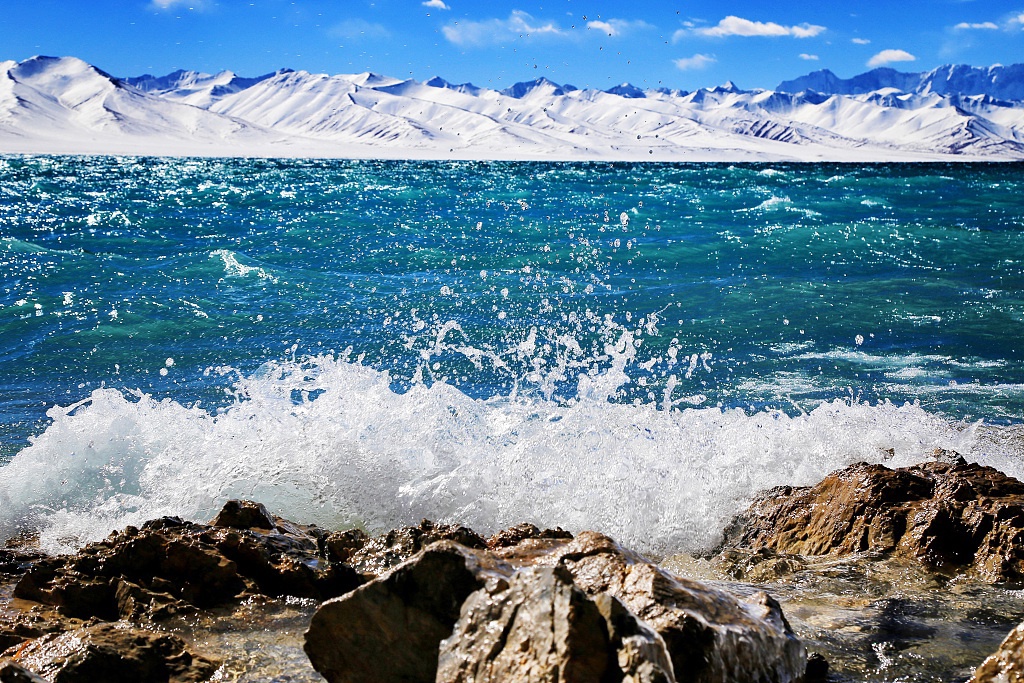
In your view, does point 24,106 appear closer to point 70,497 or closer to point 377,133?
point 377,133

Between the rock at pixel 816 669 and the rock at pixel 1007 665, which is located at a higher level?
the rock at pixel 1007 665

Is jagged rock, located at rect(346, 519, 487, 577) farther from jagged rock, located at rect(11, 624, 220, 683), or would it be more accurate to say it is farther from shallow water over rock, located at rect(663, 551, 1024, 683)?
shallow water over rock, located at rect(663, 551, 1024, 683)

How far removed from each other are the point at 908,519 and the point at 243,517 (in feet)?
8.98

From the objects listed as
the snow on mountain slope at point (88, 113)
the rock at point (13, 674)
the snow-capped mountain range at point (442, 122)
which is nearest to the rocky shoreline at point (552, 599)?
the rock at point (13, 674)

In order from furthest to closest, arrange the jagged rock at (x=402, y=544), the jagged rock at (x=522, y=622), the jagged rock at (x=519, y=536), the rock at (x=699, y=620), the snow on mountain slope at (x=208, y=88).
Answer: the snow on mountain slope at (x=208, y=88) → the jagged rock at (x=519, y=536) → the jagged rock at (x=402, y=544) → the rock at (x=699, y=620) → the jagged rock at (x=522, y=622)

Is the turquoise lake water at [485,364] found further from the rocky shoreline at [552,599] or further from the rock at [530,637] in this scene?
the rock at [530,637]

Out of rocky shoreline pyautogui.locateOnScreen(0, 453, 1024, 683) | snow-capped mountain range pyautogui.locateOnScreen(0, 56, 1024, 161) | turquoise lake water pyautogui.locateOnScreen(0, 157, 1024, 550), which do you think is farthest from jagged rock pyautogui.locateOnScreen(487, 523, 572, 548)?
snow-capped mountain range pyautogui.locateOnScreen(0, 56, 1024, 161)

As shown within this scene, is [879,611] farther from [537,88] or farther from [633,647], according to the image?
[537,88]

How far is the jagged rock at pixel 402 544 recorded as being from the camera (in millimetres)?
3354

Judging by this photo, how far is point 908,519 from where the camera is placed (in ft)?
12.4

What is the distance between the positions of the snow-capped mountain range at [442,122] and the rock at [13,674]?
75.1 m

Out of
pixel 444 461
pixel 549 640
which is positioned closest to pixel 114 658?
pixel 549 640

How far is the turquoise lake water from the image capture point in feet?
16.6

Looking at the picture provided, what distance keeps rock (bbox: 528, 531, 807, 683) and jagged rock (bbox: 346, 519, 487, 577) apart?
875 millimetres
